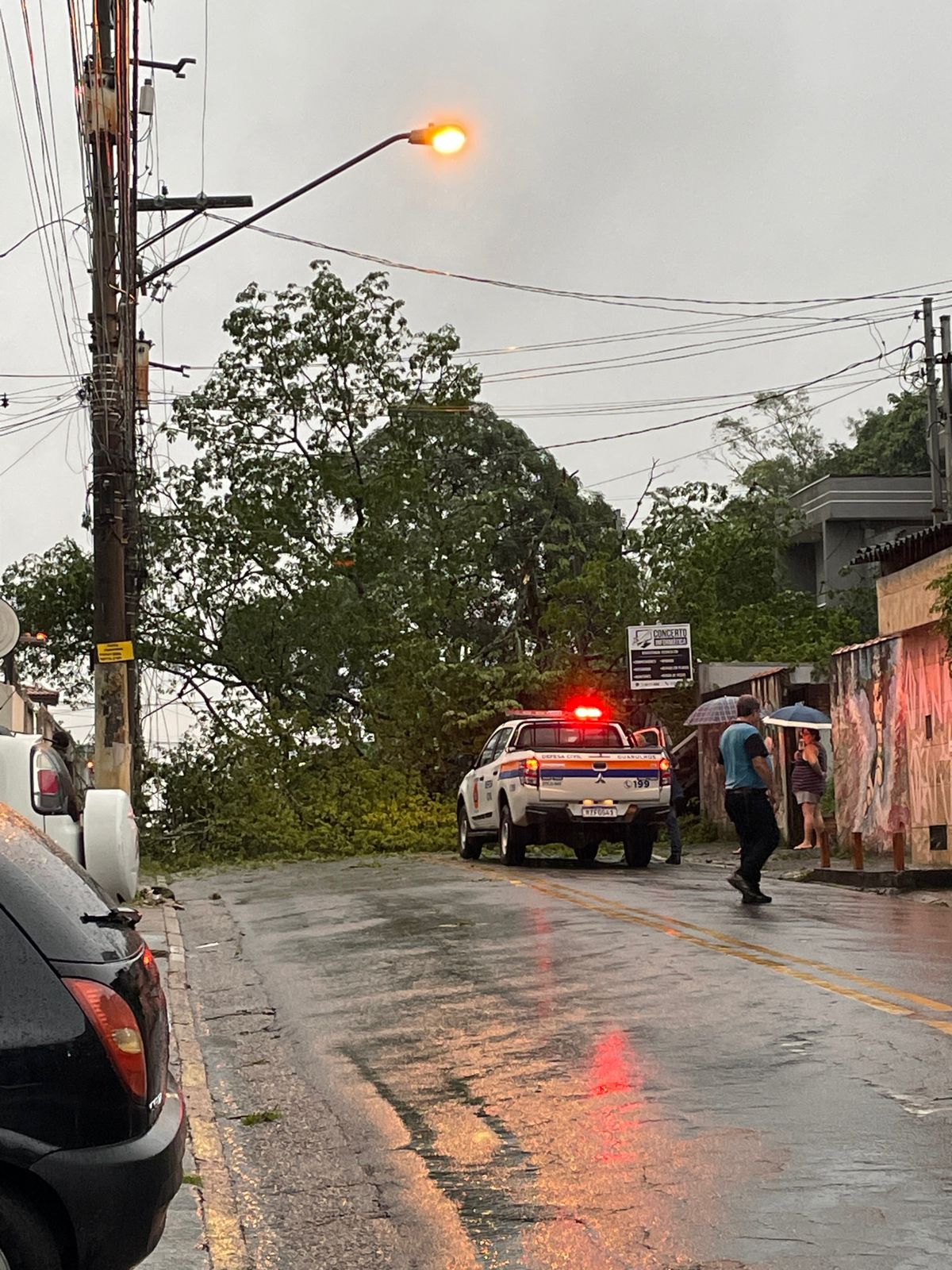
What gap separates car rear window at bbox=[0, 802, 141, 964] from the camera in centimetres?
428

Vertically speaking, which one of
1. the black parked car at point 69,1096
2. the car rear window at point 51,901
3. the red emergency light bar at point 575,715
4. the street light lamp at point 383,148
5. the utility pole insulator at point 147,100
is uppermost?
the utility pole insulator at point 147,100

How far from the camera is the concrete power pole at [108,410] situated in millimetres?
17969

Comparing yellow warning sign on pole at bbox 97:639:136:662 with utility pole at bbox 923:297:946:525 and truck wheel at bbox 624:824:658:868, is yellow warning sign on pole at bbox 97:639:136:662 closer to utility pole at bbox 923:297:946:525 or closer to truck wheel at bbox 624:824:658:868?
truck wheel at bbox 624:824:658:868

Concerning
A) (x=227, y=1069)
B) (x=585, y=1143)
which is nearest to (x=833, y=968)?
(x=227, y=1069)

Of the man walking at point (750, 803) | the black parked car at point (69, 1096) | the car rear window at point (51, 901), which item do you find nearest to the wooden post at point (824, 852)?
the man walking at point (750, 803)

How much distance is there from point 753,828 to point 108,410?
7865 mm

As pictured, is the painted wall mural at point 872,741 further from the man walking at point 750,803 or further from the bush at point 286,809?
the man walking at point 750,803

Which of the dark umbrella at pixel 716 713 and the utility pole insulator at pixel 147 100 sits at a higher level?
the utility pole insulator at pixel 147 100

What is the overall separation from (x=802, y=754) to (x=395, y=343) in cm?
1953

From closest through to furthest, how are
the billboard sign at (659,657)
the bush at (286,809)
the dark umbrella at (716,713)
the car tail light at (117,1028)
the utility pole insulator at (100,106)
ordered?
1. the car tail light at (117,1028)
2. the utility pole insulator at (100,106)
3. the bush at (286,809)
4. the dark umbrella at (716,713)
5. the billboard sign at (659,657)

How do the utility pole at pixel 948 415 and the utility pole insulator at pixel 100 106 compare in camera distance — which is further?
the utility pole at pixel 948 415

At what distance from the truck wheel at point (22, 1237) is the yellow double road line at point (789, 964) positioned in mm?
5584

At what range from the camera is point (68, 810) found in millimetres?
11398

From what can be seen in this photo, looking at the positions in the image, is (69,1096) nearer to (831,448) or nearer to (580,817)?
(580,817)
